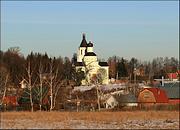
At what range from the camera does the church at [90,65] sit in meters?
116

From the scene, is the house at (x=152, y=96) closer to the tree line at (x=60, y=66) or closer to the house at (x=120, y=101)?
the house at (x=120, y=101)

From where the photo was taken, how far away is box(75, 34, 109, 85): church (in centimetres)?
11600

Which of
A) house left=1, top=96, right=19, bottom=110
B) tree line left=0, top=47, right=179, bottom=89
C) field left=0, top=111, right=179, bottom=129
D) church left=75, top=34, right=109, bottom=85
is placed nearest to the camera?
field left=0, top=111, right=179, bottom=129

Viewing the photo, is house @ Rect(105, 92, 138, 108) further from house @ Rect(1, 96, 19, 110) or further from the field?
the field

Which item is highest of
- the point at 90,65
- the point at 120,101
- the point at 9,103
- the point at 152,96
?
the point at 90,65

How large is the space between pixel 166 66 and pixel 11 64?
80417mm

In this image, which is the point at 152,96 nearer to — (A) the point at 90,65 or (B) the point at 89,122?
(B) the point at 89,122

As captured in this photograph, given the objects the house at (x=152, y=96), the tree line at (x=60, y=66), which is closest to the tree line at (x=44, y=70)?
the tree line at (x=60, y=66)

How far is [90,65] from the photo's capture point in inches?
4850

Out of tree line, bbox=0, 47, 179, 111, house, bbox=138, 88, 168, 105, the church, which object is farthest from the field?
the church

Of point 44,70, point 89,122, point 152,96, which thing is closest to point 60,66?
point 44,70

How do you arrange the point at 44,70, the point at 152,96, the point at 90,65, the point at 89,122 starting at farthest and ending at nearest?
1. the point at 90,65
2. the point at 44,70
3. the point at 152,96
4. the point at 89,122

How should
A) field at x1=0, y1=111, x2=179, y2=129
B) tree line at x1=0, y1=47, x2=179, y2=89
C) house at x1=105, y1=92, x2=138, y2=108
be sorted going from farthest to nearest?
tree line at x1=0, y1=47, x2=179, y2=89 → house at x1=105, y1=92, x2=138, y2=108 → field at x1=0, y1=111, x2=179, y2=129

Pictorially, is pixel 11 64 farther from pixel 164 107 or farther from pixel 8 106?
pixel 164 107
